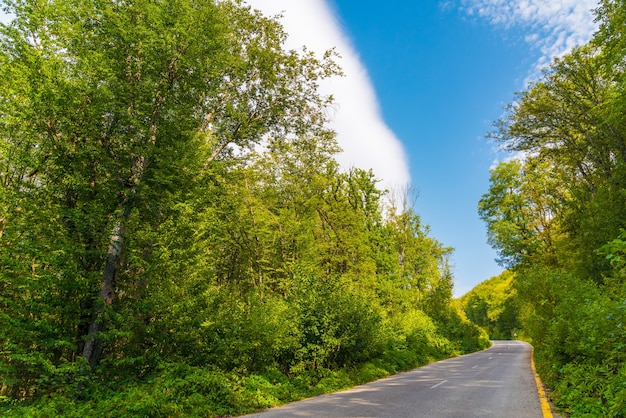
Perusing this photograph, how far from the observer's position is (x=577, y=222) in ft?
65.7

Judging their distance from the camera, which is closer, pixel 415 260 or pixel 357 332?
pixel 357 332

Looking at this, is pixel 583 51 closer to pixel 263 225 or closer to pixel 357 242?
pixel 357 242

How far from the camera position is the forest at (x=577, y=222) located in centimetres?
713

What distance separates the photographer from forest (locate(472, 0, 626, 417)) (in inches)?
281

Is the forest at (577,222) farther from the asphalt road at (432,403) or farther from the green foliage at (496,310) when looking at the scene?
the green foliage at (496,310)

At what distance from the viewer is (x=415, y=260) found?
1350 inches

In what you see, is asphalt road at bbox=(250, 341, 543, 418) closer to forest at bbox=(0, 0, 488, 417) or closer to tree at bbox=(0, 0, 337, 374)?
forest at bbox=(0, 0, 488, 417)

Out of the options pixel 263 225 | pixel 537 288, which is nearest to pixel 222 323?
pixel 263 225

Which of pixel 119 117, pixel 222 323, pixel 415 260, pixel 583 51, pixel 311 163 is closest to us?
pixel 119 117

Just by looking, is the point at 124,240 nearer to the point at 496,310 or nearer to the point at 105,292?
the point at 105,292

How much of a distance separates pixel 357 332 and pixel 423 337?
13193 mm

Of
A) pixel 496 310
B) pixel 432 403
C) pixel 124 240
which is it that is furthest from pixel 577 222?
pixel 496 310

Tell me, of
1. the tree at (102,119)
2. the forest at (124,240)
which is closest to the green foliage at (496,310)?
the forest at (124,240)

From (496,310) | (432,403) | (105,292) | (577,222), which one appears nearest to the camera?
(432,403)
